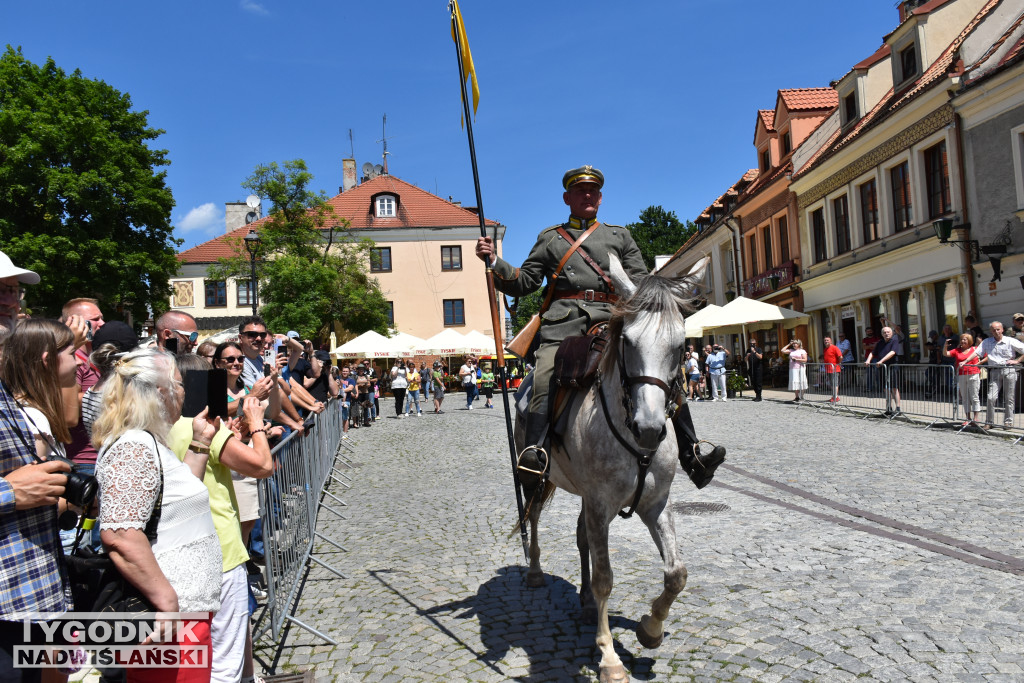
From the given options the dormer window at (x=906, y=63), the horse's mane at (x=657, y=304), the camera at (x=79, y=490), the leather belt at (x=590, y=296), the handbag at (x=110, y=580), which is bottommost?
the handbag at (x=110, y=580)

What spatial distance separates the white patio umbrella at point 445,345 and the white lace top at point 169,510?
26.3 meters

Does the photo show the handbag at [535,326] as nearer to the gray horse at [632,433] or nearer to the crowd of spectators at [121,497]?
the gray horse at [632,433]

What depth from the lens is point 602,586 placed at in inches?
155

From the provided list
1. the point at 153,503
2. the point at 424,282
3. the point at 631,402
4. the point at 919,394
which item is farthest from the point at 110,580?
the point at 424,282

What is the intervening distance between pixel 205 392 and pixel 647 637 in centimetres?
270

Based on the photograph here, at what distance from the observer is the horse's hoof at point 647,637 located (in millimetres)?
3914

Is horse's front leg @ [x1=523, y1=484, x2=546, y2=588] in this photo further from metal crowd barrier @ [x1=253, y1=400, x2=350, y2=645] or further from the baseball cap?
the baseball cap

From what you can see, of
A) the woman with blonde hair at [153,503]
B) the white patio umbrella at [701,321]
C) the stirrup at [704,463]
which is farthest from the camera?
the white patio umbrella at [701,321]

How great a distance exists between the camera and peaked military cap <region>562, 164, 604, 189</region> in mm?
5039

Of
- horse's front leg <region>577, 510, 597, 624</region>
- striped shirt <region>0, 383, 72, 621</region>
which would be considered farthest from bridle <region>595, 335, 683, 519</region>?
striped shirt <region>0, 383, 72, 621</region>

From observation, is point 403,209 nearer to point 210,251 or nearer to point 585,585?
point 210,251

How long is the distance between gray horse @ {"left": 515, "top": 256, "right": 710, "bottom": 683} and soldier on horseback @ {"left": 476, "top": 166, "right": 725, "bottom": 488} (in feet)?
1.13

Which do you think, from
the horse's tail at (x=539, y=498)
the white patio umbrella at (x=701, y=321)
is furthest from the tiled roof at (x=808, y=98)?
the horse's tail at (x=539, y=498)

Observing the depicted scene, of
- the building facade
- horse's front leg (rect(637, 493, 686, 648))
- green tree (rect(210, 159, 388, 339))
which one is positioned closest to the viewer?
horse's front leg (rect(637, 493, 686, 648))
